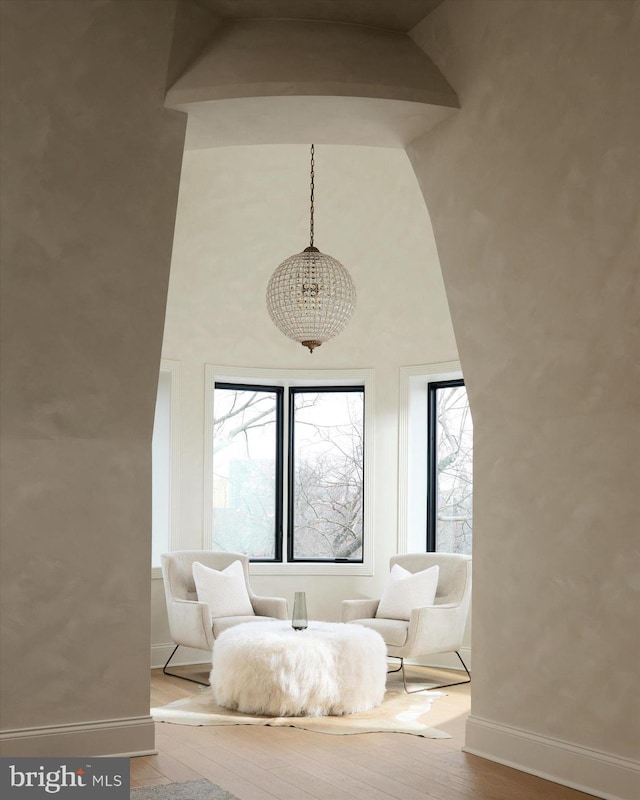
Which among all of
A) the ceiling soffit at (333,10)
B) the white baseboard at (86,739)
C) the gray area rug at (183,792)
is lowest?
the gray area rug at (183,792)

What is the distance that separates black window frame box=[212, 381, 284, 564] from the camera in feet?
25.8

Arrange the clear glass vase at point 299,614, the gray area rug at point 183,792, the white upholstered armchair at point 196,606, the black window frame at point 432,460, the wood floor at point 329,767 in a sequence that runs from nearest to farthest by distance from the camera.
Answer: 1. the gray area rug at point 183,792
2. the wood floor at point 329,767
3. the clear glass vase at point 299,614
4. the white upholstered armchair at point 196,606
5. the black window frame at point 432,460

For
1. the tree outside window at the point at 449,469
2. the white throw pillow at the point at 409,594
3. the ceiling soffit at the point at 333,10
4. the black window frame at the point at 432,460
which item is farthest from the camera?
the black window frame at the point at 432,460

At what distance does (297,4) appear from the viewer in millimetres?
4254

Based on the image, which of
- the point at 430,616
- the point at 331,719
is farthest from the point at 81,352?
the point at 430,616

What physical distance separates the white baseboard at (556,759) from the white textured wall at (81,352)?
163 centimetres

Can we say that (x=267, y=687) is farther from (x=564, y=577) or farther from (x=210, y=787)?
(x=564, y=577)

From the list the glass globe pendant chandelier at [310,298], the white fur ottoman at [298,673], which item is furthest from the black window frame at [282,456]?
the white fur ottoman at [298,673]

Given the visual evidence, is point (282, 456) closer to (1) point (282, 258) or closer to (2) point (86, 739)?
(1) point (282, 258)

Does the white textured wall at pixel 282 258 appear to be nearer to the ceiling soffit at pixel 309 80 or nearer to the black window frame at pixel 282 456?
the black window frame at pixel 282 456

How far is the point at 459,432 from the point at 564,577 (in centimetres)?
342

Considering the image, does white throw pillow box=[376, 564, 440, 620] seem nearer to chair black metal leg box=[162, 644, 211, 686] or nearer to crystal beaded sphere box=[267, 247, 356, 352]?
chair black metal leg box=[162, 644, 211, 686]

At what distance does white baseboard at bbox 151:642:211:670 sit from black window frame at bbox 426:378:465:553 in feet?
6.65

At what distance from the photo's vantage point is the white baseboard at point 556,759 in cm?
370
